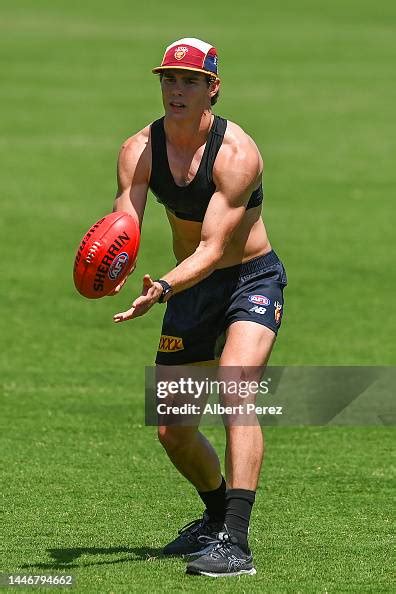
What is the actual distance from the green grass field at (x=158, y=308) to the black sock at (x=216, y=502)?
9.7 inches

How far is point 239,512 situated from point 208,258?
1.38m

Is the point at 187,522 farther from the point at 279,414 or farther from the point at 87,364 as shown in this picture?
the point at 87,364

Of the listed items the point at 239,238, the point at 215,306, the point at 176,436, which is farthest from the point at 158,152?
the point at 176,436

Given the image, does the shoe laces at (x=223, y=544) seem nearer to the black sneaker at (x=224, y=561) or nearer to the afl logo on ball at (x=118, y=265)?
the black sneaker at (x=224, y=561)

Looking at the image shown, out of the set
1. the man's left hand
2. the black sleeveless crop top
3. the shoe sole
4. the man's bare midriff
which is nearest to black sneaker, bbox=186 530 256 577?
the shoe sole

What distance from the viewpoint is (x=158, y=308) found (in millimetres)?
16188

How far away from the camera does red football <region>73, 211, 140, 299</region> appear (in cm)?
766

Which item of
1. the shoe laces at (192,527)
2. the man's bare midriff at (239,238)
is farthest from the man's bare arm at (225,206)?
the shoe laces at (192,527)

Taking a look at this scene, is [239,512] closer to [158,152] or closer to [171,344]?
[171,344]

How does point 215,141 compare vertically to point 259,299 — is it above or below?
above

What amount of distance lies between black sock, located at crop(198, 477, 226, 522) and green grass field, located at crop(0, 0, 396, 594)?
9.7 inches

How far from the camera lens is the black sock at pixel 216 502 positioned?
8.37 metres

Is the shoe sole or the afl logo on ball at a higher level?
the afl logo on ball

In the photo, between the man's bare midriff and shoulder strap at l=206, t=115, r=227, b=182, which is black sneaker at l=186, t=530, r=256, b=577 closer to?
the man's bare midriff
